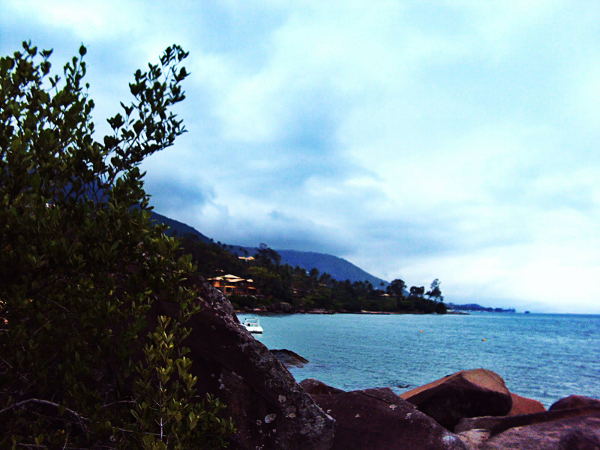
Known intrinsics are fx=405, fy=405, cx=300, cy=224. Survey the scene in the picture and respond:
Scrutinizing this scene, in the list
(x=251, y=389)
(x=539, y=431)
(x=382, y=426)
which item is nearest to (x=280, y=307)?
(x=539, y=431)

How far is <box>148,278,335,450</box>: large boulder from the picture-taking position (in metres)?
5.98

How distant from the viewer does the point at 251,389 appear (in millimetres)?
6145

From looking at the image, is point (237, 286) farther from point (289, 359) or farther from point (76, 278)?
point (76, 278)

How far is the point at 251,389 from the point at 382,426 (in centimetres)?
272

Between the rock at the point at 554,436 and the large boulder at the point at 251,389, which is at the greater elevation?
the large boulder at the point at 251,389

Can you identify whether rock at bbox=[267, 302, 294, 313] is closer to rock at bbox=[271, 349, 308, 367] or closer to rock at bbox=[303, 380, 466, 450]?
rock at bbox=[271, 349, 308, 367]

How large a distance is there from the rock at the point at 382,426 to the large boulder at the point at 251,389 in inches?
43.0

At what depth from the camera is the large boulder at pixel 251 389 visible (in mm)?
5984

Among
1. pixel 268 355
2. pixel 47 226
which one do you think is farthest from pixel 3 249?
pixel 268 355

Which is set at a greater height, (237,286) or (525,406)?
(237,286)

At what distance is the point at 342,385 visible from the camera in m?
26.6

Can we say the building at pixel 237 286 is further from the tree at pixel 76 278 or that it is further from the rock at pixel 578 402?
the tree at pixel 76 278

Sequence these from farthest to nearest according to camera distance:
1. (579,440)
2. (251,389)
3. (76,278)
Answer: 1. (579,440)
2. (251,389)
3. (76,278)

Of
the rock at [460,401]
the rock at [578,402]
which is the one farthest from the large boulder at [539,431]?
the rock at [460,401]
